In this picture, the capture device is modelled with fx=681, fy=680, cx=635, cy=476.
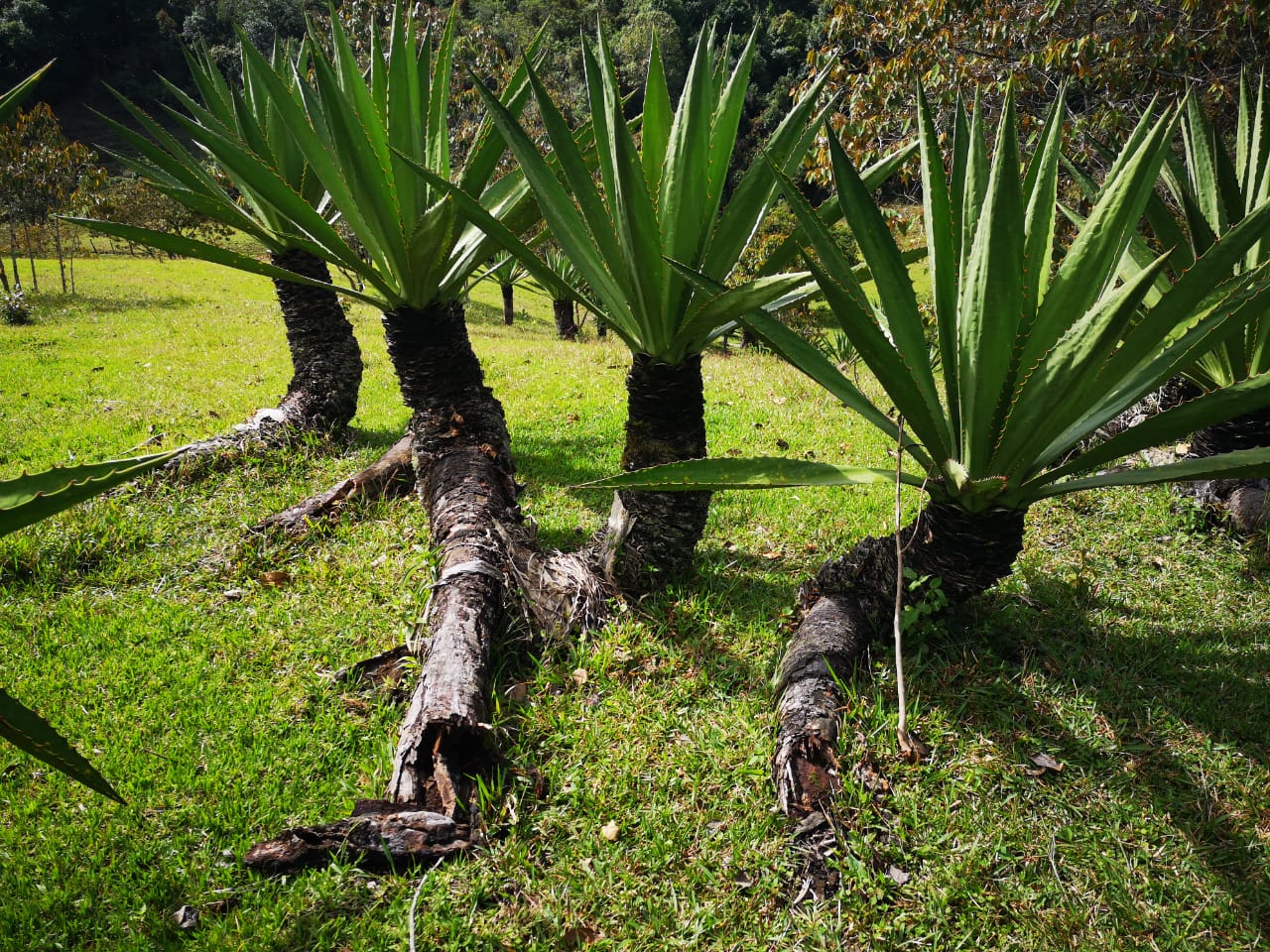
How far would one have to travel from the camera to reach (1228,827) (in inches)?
73.5

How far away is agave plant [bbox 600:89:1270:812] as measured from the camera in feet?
5.69

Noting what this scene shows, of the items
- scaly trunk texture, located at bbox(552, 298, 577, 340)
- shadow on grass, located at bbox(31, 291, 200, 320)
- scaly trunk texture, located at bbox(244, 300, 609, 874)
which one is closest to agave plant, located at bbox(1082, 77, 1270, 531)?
scaly trunk texture, located at bbox(244, 300, 609, 874)

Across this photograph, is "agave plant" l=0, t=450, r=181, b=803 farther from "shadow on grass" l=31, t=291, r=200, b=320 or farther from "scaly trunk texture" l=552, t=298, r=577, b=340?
"shadow on grass" l=31, t=291, r=200, b=320

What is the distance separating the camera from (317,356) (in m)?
4.66

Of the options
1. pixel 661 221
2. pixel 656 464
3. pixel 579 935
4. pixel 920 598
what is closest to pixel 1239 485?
pixel 920 598

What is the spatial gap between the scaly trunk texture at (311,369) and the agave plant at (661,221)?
269 cm

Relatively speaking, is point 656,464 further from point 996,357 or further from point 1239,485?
point 1239,485

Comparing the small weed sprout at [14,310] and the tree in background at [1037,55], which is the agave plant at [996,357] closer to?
the tree in background at [1037,55]

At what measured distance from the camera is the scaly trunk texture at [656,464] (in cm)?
253

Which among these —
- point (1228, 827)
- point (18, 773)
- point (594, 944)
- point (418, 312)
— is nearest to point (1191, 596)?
point (1228, 827)

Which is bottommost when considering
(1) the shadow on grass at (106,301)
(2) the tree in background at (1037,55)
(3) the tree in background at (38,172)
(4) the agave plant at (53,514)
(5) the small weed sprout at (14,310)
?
(4) the agave plant at (53,514)

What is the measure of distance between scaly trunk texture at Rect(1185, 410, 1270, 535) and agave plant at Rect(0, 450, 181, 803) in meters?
3.96

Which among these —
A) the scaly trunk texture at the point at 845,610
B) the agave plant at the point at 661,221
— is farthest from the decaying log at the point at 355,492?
the scaly trunk texture at the point at 845,610

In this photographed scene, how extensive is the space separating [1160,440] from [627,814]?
179 centimetres
